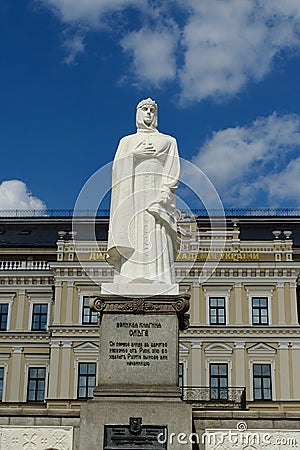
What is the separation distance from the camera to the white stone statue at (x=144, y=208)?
14.6 metres

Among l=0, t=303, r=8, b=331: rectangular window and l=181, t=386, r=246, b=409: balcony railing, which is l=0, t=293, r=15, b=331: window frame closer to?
l=0, t=303, r=8, b=331: rectangular window

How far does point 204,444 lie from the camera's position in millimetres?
12930

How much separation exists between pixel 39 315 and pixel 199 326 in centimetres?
1114

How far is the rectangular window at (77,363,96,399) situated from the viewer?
1844 inches

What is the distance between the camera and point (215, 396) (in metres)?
46.0

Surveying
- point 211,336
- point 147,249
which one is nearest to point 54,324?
point 211,336

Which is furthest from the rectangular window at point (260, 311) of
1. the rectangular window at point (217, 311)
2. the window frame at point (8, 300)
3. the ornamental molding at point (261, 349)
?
the window frame at point (8, 300)

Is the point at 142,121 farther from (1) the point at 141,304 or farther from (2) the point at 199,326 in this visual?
(2) the point at 199,326

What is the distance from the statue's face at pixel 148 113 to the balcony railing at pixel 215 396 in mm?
26265

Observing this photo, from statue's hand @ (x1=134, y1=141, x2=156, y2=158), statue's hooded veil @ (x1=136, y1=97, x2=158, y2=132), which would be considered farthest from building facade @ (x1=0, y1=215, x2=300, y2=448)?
statue's hand @ (x1=134, y1=141, x2=156, y2=158)

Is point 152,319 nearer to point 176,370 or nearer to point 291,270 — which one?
point 176,370

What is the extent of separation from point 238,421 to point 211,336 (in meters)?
35.2

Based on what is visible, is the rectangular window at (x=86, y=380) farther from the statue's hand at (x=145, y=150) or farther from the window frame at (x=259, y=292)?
the statue's hand at (x=145, y=150)

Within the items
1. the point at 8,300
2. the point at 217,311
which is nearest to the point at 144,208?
the point at 217,311
